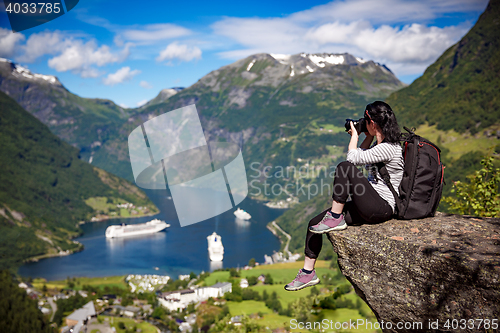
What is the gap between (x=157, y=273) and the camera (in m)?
55.9

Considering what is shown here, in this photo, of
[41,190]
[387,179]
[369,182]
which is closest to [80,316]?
[369,182]

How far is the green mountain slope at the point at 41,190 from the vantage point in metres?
81.3

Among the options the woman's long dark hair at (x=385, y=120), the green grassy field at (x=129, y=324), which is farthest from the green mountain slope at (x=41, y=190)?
the woman's long dark hair at (x=385, y=120)

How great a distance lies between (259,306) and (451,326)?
93.9 feet

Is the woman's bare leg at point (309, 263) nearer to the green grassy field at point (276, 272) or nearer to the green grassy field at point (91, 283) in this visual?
the green grassy field at point (276, 272)

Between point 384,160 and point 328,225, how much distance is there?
0.97 meters

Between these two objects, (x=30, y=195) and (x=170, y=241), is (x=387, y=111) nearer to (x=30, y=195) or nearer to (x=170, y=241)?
(x=170, y=241)

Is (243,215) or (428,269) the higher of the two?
(428,269)

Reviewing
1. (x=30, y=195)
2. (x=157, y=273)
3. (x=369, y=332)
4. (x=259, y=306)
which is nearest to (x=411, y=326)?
(x=369, y=332)

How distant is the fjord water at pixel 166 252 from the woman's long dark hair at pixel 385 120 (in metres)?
55.3

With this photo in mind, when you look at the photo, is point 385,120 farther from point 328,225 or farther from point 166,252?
point 166,252

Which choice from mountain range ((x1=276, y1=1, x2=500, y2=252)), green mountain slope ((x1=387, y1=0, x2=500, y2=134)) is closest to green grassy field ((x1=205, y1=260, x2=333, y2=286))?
mountain range ((x1=276, y1=1, x2=500, y2=252))

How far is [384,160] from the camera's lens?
12.7ft

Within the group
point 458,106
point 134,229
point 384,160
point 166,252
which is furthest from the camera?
point 134,229
